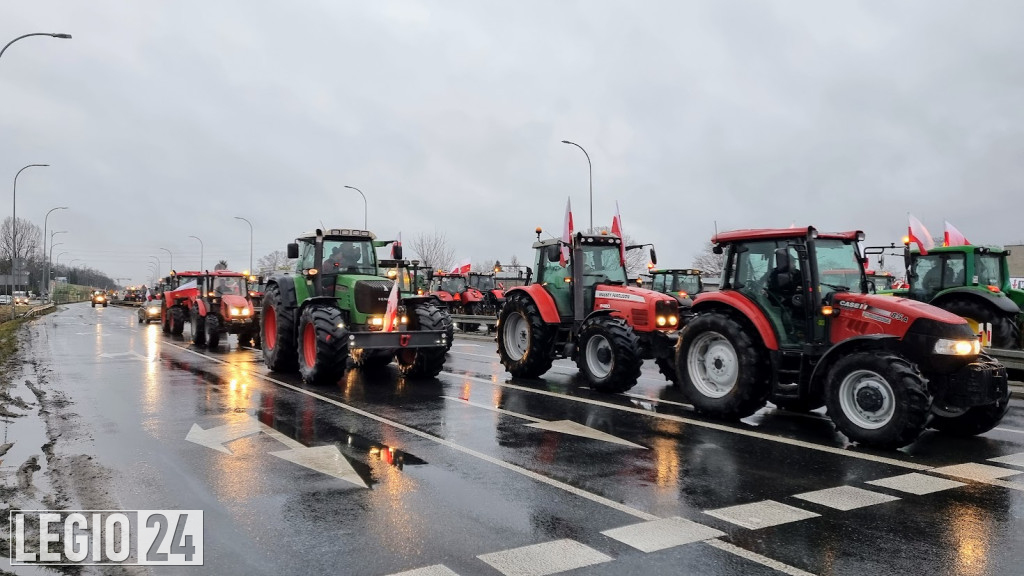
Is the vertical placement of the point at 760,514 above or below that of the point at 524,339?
below

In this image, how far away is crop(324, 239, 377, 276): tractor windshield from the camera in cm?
1310

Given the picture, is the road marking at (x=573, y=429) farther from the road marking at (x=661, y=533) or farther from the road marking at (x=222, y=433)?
the road marking at (x=222, y=433)

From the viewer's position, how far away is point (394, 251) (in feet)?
44.7

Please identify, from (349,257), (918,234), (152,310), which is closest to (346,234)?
(349,257)

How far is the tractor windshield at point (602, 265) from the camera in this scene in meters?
12.0

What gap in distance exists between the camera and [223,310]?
758 inches

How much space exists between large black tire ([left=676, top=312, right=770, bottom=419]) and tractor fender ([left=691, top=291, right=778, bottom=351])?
0.15 metres

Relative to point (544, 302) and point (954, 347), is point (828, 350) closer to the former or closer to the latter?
point (954, 347)

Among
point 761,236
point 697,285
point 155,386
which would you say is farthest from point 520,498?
Result: point 697,285

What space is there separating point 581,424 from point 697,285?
13045mm

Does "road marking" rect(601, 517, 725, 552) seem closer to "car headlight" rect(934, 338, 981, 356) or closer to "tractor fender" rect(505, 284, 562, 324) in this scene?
"car headlight" rect(934, 338, 981, 356)

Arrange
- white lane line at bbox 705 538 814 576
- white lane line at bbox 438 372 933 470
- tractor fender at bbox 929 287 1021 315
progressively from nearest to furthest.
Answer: white lane line at bbox 705 538 814 576 → white lane line at bbox 438 372 933 470 → tractor fender at bbox 929 287 1021 315

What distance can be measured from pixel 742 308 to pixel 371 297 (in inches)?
259

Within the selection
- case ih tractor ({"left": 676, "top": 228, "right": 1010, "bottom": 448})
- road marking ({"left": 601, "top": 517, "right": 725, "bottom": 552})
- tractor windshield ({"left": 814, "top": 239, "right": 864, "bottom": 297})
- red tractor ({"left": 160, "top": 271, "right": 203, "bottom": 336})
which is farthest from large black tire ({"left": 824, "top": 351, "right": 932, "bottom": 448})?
red tractor ({"left": 160, "top": 271, "right": 203, "bottom": 336})
